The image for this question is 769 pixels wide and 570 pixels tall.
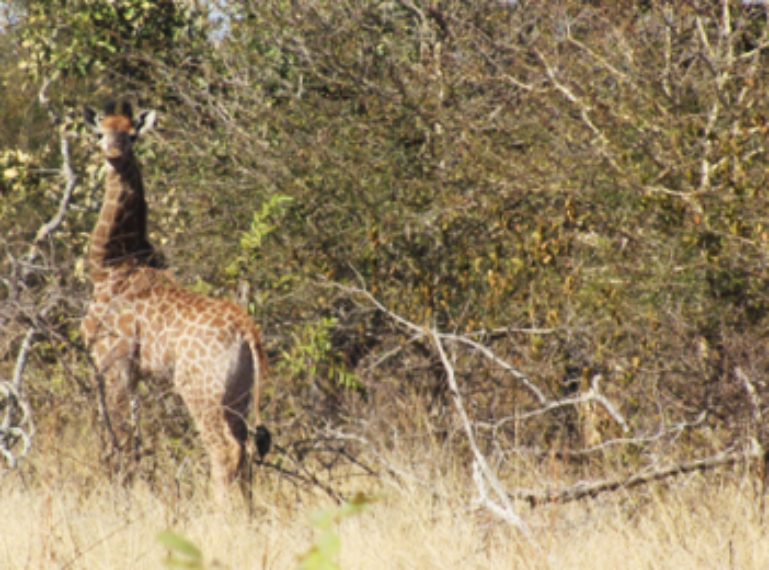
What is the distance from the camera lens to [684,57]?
6.00 metres

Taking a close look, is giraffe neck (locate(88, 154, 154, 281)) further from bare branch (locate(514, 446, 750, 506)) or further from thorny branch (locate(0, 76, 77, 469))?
bare branch (locate(514, 446, 750, 506))

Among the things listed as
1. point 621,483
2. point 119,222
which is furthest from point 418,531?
point 119,222

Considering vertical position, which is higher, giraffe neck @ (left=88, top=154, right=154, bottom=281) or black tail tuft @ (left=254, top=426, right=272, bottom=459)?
giraffe neck @ (left=88, top=154, right=154, bottom=281)

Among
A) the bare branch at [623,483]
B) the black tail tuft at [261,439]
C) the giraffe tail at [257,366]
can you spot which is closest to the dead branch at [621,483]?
the bare branch at [623,483]

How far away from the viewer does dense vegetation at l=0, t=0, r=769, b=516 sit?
211 inches

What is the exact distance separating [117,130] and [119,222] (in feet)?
1.74

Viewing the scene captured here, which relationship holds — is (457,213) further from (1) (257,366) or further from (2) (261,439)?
(2) (261,439)

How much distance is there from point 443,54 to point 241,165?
1417 mm

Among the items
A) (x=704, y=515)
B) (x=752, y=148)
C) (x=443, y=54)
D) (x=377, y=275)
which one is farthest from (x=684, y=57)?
(x=704, y=515)

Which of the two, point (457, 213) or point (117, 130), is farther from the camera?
point (117, 130)

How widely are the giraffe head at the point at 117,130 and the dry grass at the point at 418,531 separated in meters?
1.89

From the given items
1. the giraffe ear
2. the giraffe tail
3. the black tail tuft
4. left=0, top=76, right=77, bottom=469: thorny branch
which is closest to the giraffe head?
the giraffe ear

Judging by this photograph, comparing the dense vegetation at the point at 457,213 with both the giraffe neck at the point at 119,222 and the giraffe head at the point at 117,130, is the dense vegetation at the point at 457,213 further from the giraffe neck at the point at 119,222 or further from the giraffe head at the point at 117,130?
the giraffe head at the point at 117,130

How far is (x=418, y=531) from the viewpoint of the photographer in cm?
478
